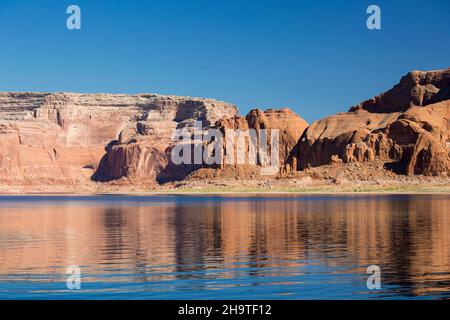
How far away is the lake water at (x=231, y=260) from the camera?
23.9 m

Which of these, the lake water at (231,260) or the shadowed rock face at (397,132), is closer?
the lake water at (231,260)

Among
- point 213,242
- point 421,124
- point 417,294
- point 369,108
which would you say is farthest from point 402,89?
point 417,294

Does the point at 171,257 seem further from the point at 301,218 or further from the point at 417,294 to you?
the point at 301,218

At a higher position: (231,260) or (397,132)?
(397,132)

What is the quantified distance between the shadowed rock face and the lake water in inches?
4302

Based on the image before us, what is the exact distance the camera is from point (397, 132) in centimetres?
16925

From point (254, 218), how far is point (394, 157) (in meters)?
111

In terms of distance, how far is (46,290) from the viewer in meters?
24.5

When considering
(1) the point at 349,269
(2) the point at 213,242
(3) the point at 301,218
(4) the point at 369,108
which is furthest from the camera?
(4) the point at 369,108

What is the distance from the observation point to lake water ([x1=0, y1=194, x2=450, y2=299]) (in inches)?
941

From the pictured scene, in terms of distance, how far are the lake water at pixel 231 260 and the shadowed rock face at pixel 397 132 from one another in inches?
4302

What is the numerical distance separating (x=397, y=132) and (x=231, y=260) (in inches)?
5659

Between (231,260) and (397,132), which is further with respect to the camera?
(397,132)

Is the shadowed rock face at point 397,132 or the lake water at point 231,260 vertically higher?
the shadowed rock face at point 397,132
